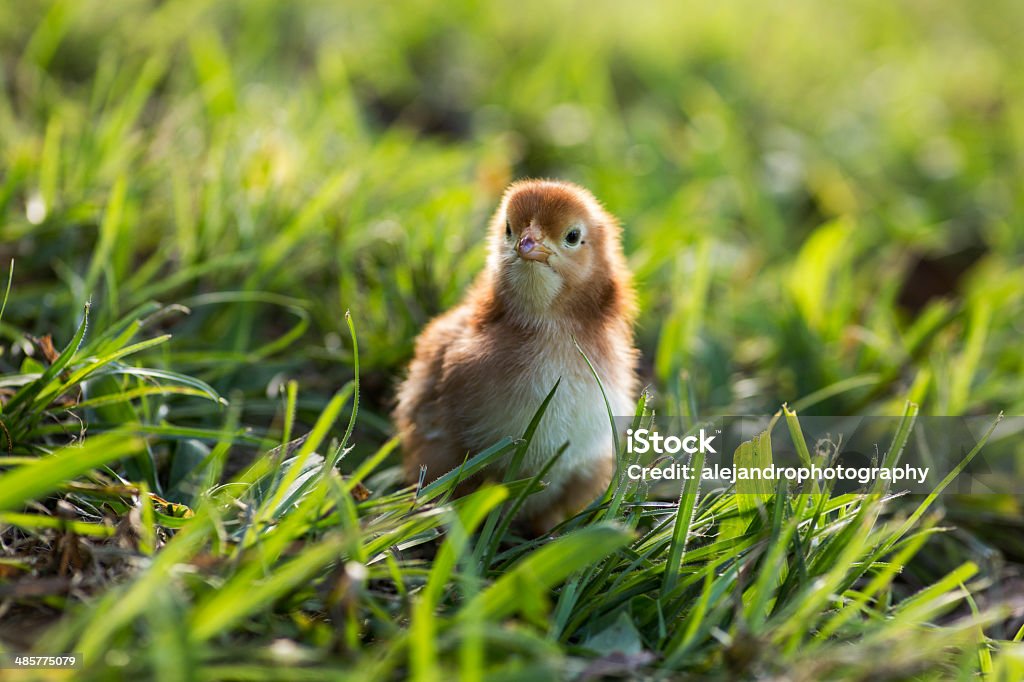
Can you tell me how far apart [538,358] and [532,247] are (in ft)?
0.96

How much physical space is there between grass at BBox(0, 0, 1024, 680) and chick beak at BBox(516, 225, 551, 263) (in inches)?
19.1

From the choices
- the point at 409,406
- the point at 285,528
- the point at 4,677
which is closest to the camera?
the point at 4,677

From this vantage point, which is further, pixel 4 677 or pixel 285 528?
pixel 285 528

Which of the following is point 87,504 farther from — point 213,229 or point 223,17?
point 223,17

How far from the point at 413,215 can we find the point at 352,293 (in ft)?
1.96

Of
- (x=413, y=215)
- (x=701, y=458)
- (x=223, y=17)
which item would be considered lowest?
(x=701, y=458)

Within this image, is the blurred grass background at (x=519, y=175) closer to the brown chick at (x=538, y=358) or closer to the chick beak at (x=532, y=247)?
the brown chick at (x=538, y=358)

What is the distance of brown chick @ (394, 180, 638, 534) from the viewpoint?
2.52 m

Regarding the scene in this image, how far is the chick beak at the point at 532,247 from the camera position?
2510 millimetres

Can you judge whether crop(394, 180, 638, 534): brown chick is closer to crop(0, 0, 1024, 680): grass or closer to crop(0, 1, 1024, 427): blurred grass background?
crop(0, 0, 1024, 680): grass

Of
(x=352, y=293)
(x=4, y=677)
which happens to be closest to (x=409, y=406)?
(x=352, y=293)

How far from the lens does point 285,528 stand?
76.9 inches

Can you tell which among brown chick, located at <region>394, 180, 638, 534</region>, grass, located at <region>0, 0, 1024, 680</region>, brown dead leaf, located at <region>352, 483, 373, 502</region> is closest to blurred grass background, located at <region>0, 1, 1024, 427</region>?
grass, located at <region>0, 0, 1024, 680</region>

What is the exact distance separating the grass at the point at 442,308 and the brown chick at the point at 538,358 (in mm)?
150
